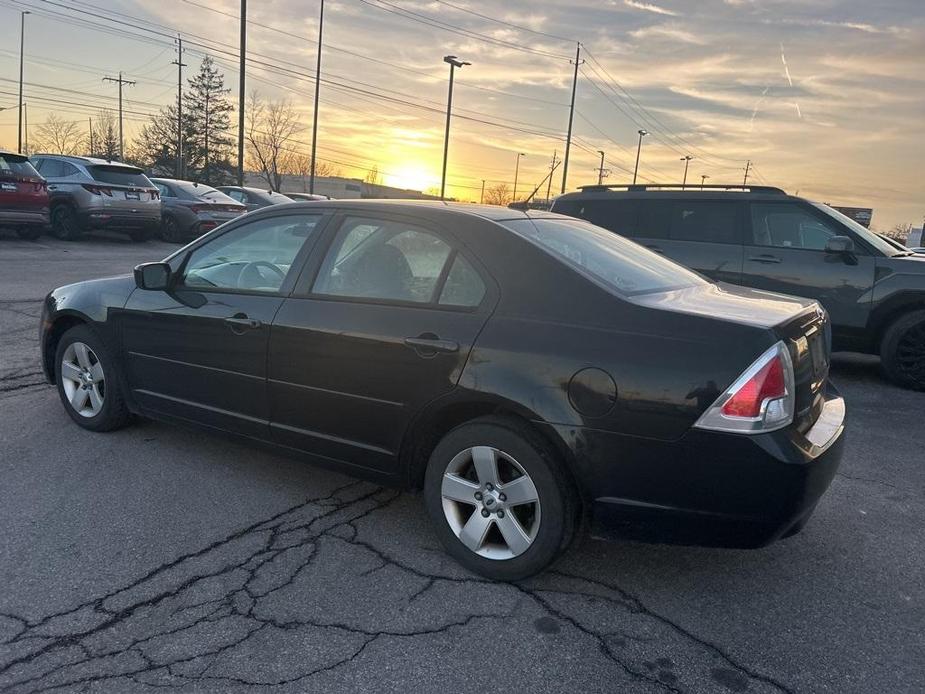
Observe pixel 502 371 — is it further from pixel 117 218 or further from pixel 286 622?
pixel 117 218

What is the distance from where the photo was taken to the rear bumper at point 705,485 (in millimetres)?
2516

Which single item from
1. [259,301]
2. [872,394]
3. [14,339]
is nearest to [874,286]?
[872,394]

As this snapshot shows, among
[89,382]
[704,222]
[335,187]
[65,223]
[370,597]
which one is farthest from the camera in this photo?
[335,187]

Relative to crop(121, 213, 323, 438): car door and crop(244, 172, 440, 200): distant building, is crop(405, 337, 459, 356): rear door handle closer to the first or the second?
crop(121, 213, 323, 438): car door

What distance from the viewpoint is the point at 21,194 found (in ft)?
45.5

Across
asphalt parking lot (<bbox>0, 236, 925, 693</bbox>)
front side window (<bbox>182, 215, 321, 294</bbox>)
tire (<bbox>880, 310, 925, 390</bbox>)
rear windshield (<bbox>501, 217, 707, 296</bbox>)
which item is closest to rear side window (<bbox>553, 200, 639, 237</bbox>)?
tire (<bbox>880, 310, 925, 390</bbox>)

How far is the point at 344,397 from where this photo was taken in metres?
3.29

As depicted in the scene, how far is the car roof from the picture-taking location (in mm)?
3348

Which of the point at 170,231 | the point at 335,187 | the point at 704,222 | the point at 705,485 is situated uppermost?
the point at 335,187

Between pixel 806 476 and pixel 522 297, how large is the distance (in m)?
1.27

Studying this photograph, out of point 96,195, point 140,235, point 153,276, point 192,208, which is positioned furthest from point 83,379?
point 192,208

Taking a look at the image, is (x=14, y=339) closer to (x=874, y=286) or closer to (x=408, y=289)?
(x=408, y=289)

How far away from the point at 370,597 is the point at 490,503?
0.61 m

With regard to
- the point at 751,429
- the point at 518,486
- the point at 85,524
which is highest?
the point at 751,429
